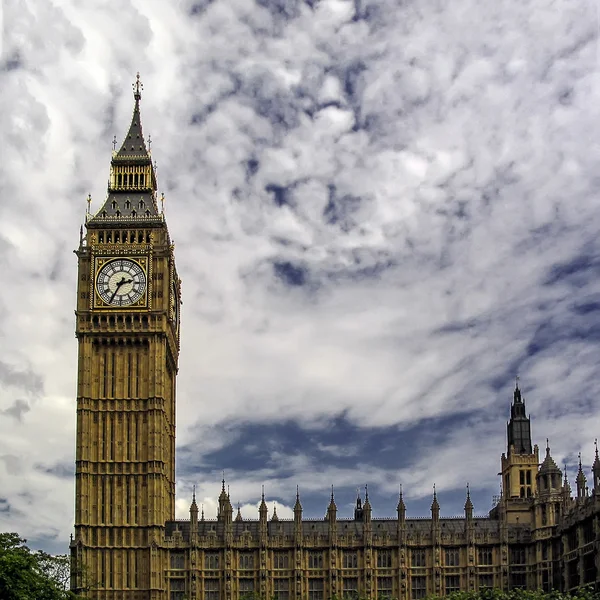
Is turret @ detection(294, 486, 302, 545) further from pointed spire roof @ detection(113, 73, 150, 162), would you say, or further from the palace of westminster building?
pointed spire roof @ detection(113, 73, 150, 162)

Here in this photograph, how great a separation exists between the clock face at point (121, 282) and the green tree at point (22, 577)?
4562 centimetres

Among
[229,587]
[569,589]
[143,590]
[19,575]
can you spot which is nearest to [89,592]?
[143,590]

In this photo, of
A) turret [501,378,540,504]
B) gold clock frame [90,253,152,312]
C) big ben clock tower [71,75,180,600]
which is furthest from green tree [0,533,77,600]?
turret [501,378,540,504]

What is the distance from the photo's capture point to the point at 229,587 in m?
147

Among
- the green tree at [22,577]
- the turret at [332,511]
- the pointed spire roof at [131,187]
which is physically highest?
the pointed spire roof at [131,187]

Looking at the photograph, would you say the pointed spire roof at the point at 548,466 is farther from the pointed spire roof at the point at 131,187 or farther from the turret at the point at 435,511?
the pointed spire roof at the point at 131,187

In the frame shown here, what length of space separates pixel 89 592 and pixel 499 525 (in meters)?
50.6

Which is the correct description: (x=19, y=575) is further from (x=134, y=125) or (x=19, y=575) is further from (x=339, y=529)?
(x=134, y=125)

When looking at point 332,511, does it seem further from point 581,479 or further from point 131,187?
point 131,187

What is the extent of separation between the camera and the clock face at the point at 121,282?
503 feet

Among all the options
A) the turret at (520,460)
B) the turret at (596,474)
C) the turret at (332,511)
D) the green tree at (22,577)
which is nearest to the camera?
the green tree at (22,577)

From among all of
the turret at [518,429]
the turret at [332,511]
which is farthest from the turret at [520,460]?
the turret at [332,511]

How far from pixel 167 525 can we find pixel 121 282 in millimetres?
30893

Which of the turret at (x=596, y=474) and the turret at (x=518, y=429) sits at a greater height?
the turret at (x=518, y=429)
